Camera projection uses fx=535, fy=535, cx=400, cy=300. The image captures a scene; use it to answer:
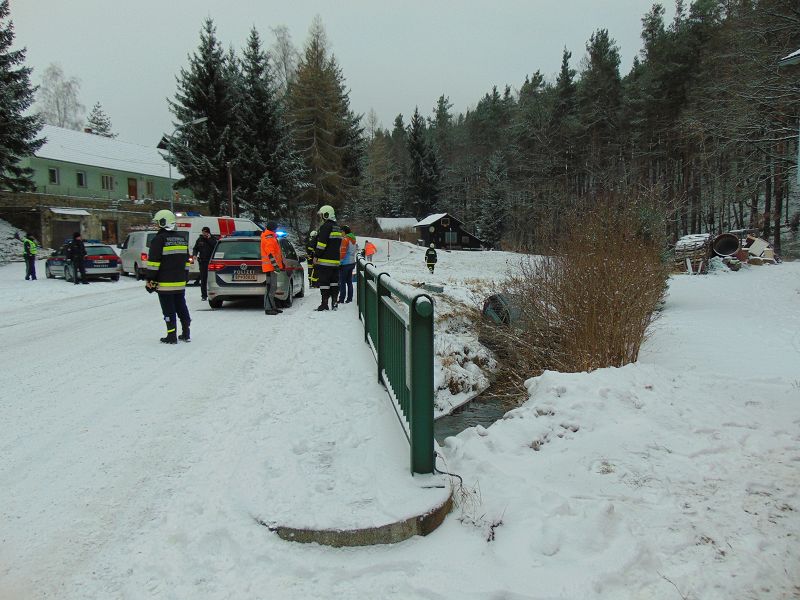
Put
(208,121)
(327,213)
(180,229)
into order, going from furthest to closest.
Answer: (208,121)
(180,229)
(327,213)

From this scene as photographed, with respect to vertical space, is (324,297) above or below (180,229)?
below

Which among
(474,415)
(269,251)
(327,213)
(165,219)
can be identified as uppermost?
(327,213)

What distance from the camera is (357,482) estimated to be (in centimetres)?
357

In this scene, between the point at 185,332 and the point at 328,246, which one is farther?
the point at 328,246

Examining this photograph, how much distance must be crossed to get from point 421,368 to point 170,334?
20.0ft

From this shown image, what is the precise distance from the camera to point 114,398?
556 centimetres

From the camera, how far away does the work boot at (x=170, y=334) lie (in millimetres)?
8273

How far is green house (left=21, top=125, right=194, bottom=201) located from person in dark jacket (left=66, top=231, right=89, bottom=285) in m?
23.5

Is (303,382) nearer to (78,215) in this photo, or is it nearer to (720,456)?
(720,456)

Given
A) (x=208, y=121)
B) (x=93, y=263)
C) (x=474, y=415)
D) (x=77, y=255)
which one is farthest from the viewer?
(x=208, y=121)

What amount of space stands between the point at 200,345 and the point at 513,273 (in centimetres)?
705

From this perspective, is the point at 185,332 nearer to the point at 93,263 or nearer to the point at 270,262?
the point at 270,262

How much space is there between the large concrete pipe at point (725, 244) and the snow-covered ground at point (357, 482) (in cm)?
→ 2371

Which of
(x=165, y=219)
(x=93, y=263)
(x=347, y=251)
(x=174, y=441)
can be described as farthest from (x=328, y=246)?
(x=93, y=263)
